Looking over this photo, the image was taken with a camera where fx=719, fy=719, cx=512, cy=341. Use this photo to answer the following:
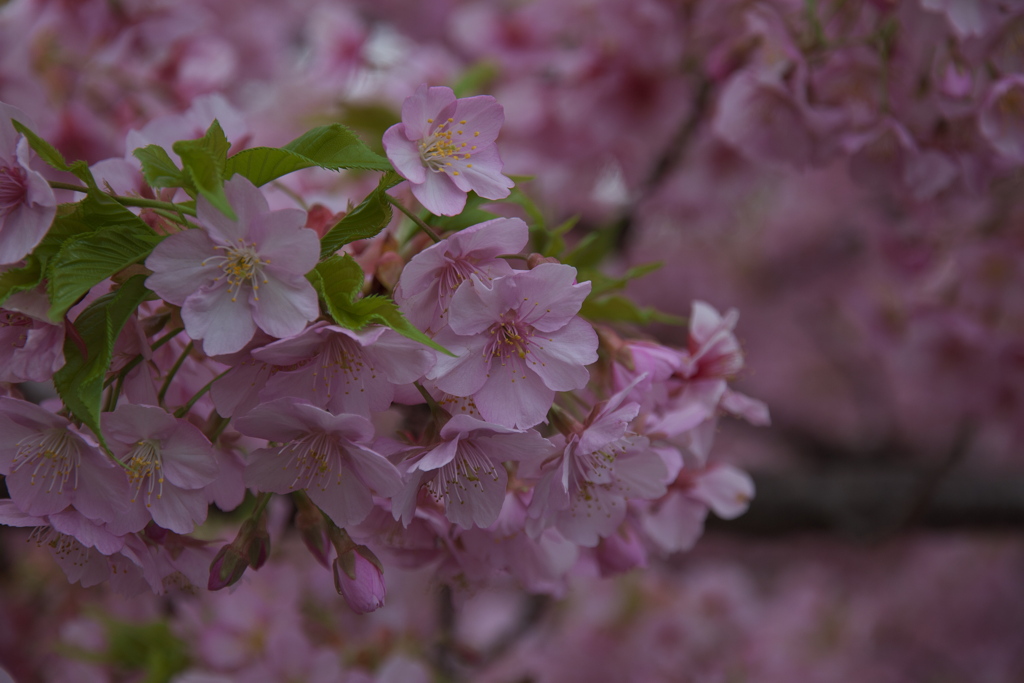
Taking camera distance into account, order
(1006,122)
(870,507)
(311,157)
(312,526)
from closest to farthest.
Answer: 1. (311,157)
2. (312,526)
3. (1006,122)
4. (870,507)

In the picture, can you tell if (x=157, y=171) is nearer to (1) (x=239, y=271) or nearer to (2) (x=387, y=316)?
(1) (x=239, y=271)

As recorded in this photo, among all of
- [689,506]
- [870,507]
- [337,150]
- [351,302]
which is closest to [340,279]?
[351,302]

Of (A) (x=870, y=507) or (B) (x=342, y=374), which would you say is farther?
(A) (x=870, y=507)

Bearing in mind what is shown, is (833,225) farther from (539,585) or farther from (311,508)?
(311,508)

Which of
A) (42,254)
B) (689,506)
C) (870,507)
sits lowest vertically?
(870,507)

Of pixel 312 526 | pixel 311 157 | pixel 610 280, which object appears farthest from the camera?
pixel 610 280

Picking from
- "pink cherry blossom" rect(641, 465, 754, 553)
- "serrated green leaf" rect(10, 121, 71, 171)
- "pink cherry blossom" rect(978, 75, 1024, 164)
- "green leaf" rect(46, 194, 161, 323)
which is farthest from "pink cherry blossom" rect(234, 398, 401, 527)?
"pink cherry blossom" rect(978, 75, 1024, 164)

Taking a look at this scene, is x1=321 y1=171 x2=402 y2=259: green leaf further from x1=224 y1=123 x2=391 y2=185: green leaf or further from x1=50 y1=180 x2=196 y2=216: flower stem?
x1=50 y1=180 x2=196 y2=216: flower stem
